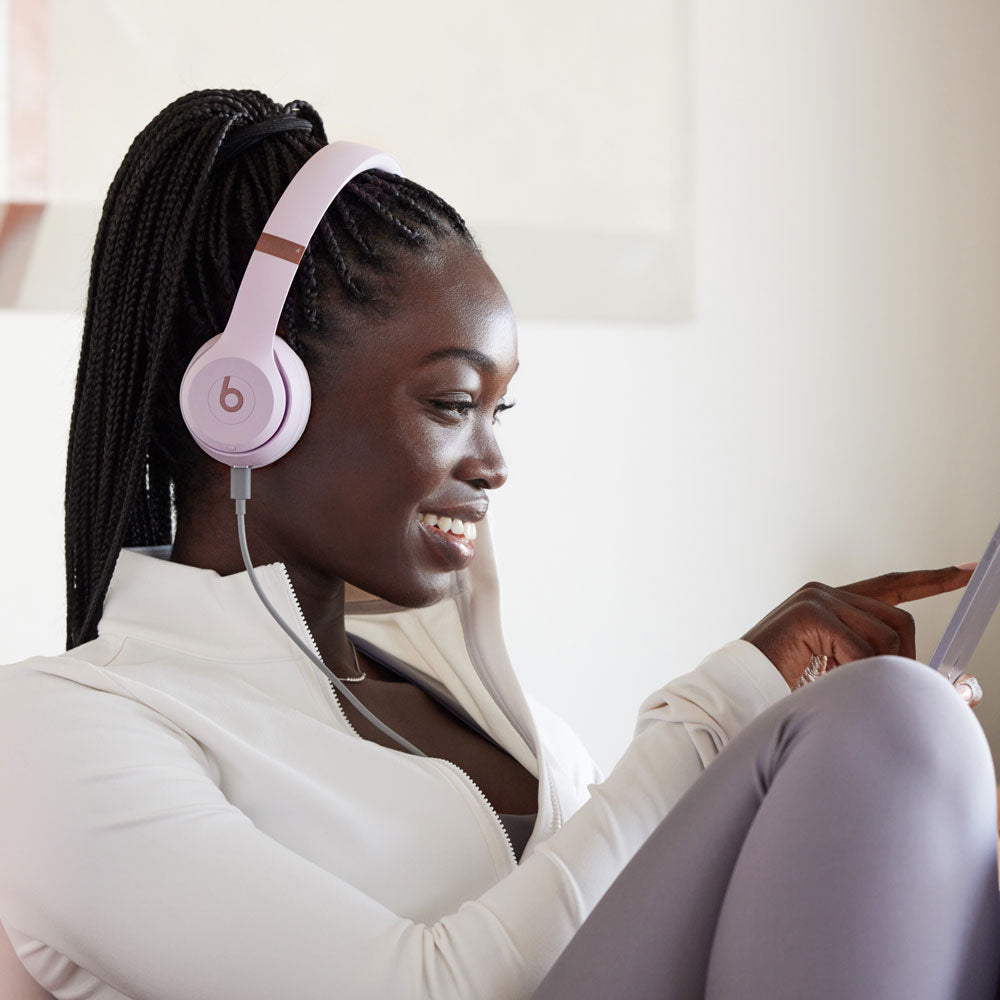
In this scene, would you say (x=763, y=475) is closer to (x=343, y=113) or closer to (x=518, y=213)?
(x=518, y=213)

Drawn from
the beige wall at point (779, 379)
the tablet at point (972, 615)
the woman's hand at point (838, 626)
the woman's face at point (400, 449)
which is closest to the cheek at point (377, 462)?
the woman's face at point (400, 449)

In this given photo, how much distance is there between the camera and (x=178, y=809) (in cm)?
70

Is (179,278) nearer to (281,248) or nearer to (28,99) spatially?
(281,248)

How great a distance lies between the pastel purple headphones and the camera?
2.69ft

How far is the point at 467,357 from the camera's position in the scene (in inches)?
35.4

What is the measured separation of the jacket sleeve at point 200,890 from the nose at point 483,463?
27 centimetres

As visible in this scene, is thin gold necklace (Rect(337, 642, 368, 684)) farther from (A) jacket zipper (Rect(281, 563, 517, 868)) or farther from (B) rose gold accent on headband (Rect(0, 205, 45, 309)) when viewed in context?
(B) rose gold accent on headband (Rect(0, 205, 45, 309))

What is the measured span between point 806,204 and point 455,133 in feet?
2.18

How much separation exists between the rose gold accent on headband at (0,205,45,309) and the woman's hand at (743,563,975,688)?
1211 millimetres

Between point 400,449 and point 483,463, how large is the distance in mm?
70

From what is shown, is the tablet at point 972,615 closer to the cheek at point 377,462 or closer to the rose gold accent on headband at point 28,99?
the cheek at point 377,462

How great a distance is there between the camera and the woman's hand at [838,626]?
0.78m

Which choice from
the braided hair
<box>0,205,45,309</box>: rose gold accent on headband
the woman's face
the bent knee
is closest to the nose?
the woman's face

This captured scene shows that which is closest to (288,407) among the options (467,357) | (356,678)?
(467,357)
